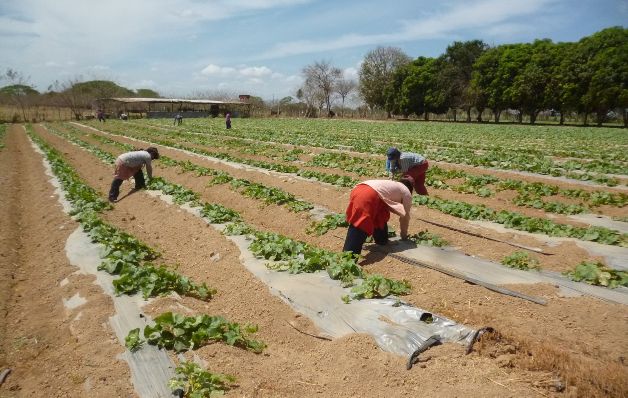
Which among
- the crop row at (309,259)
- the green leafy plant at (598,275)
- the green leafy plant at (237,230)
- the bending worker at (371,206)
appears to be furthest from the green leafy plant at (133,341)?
the green leafy plant at (598,275)

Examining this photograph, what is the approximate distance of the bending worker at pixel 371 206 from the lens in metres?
5.98

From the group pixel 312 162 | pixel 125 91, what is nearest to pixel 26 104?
pixel 125 91

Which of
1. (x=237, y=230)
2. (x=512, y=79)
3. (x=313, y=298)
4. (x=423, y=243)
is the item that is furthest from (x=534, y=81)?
(x=313, y=298)

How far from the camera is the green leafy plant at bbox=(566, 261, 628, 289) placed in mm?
5289

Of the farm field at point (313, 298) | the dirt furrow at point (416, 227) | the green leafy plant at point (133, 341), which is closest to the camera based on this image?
the farm field at point (313, 298)

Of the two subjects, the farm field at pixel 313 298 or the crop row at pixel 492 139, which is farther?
the crop row at pixel 492 139

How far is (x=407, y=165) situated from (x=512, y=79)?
48.7 m

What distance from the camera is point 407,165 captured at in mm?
8633

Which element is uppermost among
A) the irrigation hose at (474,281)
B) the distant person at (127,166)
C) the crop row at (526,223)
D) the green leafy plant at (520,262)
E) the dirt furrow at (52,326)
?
the distant person at (127,166)

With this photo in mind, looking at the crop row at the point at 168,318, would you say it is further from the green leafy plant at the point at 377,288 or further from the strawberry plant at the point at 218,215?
the strawberry plant at the point at 218,215

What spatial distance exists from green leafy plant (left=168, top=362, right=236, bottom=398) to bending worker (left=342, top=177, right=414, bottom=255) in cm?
309

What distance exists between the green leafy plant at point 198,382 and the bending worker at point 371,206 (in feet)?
10.1

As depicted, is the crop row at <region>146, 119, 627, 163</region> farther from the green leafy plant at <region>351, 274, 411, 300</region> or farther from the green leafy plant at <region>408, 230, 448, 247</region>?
the green leafy plant at <region>351, 274, 411, 300</region>

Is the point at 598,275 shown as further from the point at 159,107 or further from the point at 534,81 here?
the point at 159,107
